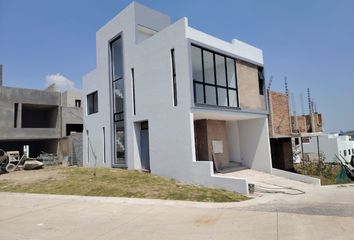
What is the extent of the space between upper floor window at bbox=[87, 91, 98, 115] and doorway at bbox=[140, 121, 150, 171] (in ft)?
20.8

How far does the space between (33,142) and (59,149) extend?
7431 millimetres

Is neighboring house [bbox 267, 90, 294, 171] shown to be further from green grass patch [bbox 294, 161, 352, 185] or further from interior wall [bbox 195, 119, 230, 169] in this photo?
interior wall [bbox 195, 119, 230, 169]

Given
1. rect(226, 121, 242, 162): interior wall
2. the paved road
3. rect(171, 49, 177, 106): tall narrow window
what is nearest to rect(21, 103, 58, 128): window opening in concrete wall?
rect(226, 121, 242, 162): interior wall

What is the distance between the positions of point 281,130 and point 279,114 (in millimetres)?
1152

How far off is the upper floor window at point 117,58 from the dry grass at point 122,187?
685 cm

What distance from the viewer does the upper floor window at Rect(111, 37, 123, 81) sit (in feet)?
62.8

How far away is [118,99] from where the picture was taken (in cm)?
1906

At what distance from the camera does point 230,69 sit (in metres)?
17.2

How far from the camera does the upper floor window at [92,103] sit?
72.2 ft

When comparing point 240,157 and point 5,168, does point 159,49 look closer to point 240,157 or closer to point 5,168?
point 240,157

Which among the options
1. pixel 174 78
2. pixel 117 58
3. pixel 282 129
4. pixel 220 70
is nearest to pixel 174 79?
pixel 174 78

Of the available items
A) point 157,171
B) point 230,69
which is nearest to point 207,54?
point 230,69

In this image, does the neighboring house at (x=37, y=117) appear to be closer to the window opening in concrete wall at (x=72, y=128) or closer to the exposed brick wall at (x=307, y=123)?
the window opening in concrete wall at (x=72, y=128)

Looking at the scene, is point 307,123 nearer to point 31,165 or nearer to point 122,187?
point 122,187
